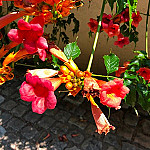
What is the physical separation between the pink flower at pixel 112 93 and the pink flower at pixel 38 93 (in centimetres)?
17

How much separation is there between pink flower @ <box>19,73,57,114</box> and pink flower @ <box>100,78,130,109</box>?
0.17 meters

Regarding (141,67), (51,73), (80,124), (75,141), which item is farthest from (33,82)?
(80,124)

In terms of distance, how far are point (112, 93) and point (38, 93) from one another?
0.27 m

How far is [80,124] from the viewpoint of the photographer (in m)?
2.70

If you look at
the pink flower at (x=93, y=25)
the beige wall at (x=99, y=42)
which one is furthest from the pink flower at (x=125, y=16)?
the beige wall at (x=99, y=42)

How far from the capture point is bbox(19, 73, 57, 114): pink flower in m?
0.66

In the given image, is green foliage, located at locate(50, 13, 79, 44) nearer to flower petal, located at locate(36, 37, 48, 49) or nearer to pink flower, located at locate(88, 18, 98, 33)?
pink flower, located at locate(88, 18, 98, 33)

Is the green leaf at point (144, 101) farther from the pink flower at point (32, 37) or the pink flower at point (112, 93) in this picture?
the pink flower at point (32, 37)

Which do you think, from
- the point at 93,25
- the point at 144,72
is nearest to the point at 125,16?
the point at 93,25

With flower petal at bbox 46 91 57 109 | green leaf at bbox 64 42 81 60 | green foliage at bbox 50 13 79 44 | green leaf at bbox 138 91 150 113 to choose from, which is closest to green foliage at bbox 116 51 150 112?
green leaf at bbox 138 91 150 113

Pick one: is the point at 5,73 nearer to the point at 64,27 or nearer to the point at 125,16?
the point at 125,16

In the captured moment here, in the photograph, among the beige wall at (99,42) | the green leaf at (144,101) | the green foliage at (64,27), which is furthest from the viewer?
the beige wall at (99,42)

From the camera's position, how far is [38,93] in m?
0.69

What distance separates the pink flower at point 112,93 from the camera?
686 millimetres
